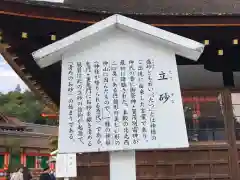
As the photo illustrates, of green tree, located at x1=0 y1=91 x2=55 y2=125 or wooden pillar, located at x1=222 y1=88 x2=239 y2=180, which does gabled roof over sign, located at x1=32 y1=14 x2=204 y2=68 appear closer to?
wooden pillar, located at x1=222 y1=88 x2=239 y2=180

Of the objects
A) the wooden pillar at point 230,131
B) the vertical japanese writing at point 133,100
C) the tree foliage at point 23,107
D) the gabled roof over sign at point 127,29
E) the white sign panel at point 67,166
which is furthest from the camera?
the tree foliage at point 23,107

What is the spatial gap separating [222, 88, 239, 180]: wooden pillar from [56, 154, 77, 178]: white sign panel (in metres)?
2.55

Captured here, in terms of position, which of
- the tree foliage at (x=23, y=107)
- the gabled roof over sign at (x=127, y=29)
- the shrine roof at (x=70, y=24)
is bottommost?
the gabled roof over sign at (x=127, y=29)

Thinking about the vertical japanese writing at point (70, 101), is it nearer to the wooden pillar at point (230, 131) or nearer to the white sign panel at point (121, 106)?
the white sign panel at point (121, 106)

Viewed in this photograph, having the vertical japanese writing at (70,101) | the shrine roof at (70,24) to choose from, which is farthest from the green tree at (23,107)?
the vertical japanese writing at (70,101)

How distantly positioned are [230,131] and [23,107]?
45410 mm

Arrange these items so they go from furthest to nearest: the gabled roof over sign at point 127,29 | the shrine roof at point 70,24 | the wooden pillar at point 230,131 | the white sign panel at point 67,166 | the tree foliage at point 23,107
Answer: the tree foliage at point 23,107
the white sign panel at point 67,166
the wooden pillar at point 230,131
the shrine roof at point 70,24
the gabled roof over sign at point 127,29

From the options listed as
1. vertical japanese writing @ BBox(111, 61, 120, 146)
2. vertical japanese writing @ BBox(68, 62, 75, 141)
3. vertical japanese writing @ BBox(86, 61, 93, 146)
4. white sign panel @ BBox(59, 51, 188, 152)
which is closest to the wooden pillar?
white sign panel @ BBox(59, 51, 188, 152)

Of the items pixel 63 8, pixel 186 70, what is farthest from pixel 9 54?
pixel 186 70

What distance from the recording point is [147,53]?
324 cm

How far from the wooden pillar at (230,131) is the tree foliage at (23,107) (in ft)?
130

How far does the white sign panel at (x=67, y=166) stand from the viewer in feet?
20.7

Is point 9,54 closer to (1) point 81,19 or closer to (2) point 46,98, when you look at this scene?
(1) point 81,19

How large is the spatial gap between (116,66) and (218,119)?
2476mm
